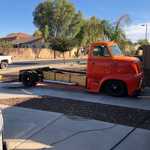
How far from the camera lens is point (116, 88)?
11695 mm

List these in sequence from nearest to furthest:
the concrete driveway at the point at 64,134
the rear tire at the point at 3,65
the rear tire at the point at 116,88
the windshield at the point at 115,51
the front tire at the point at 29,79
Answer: the concrete driveway at the point at 64,134
the rear tire at the point at 116,88
the windshield at the point at 115,51
the front tire at the point at 29,79
the rear tire at the point at 3,65

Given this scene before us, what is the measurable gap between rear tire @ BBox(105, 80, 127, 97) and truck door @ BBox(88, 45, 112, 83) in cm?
42

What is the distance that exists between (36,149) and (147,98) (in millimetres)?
6401

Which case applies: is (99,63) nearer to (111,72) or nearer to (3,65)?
(111,72)

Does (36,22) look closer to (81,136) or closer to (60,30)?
(60,30)

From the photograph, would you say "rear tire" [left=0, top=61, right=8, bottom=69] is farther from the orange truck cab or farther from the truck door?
the truck door

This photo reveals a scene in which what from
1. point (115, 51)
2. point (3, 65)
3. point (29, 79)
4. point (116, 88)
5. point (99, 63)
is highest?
point (115, 51)

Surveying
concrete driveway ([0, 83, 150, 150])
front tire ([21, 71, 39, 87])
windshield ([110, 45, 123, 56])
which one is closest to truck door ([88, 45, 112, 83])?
windshield ([110, 45, 123, 56])

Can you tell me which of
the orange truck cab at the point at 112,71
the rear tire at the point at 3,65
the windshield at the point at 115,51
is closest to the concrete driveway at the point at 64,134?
the orange truck cab at the point at 112,71

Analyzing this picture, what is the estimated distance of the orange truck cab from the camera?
11273mm

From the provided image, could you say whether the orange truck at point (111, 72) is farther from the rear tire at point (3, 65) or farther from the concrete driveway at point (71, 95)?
the rear tire at point (3, 65)

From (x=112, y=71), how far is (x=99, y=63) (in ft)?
1.91

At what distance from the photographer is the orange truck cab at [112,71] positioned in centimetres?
1127

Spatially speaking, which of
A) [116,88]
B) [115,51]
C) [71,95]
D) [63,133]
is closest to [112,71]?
[116,88]
